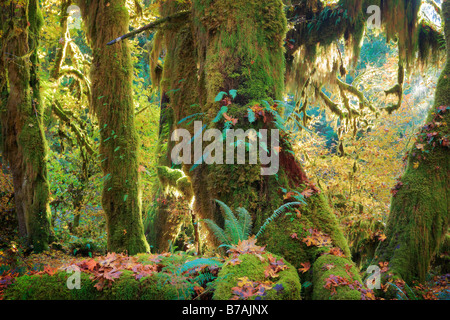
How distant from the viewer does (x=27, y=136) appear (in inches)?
359

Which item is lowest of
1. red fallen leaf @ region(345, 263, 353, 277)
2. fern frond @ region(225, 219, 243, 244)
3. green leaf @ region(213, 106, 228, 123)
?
red fallen leaf @ region(345, 263, 353, 277)

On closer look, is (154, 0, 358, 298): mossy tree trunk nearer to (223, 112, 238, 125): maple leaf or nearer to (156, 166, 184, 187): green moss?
(223, 112, 238, 125): maple leaf

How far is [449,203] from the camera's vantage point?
550 cm

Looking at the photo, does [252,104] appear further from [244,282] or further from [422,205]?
[422,205]

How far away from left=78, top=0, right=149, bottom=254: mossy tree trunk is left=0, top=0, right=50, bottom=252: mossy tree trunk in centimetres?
312

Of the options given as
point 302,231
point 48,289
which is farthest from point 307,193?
point 48,289

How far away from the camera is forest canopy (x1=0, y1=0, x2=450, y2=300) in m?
2.61

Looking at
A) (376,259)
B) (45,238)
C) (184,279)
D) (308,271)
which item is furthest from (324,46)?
(45,238)

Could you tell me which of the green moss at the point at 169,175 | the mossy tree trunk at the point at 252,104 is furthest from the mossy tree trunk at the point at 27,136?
the mossy tree trunk at the point at 252,104

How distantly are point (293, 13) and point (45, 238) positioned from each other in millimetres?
9795

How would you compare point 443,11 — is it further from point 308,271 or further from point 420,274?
point 308,271

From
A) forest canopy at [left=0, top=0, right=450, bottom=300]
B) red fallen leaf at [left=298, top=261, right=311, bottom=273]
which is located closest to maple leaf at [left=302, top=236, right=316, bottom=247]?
forest canopy at [left=0, top=0, right=450, bottom=300]

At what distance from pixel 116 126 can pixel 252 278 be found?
18.3 feet
